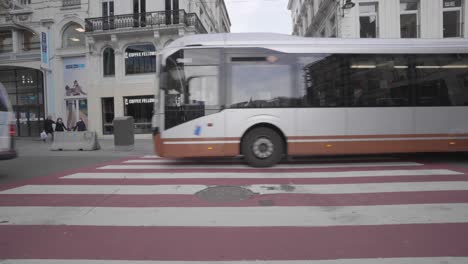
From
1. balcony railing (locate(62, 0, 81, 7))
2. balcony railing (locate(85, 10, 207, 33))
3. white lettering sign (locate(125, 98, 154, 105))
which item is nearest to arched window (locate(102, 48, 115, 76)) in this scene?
balcony railing (locate(85, 10, 207, 33))

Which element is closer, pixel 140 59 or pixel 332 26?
pixel 332 26

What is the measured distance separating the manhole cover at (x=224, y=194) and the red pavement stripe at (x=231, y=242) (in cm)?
110

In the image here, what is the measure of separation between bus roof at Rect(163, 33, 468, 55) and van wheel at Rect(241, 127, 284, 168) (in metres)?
2.16

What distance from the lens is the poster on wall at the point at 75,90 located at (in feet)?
70.1

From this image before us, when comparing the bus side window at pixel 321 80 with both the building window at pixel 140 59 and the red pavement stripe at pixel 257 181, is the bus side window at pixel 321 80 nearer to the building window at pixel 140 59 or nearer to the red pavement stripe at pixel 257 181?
the red pavement stripe at pixel 257 181

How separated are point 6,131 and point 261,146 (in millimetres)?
5995

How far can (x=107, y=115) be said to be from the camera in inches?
838

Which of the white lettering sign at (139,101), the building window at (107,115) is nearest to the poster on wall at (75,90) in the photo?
the building window at (107,115)

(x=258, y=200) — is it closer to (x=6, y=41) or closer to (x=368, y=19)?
(x=368, y=19)

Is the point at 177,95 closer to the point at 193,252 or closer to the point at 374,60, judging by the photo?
the point at 193,252

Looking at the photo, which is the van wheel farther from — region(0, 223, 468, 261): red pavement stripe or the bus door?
region(0, 223, 468, 261): red pavement stripe

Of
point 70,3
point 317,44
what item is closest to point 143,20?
point 70,3

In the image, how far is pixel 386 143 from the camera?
7023 mm

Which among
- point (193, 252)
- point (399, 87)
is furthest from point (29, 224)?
point (399, 87)
